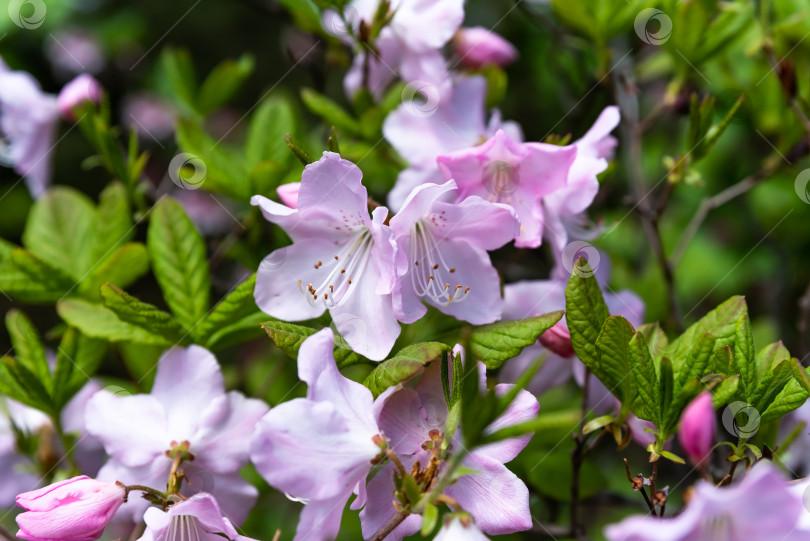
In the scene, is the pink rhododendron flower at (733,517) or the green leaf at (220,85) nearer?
the pink rhododendron flower at (733,517)

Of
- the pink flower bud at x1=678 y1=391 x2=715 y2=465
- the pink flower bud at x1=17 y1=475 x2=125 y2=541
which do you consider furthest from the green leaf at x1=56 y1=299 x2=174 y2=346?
the pink flower bud at x1=678 y1=391 x2=715 y2=465

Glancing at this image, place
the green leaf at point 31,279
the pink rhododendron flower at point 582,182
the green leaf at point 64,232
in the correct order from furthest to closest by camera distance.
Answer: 1. the green leaf at point 64,232
2. the green leaf at point 31,279
3. the pink rhododendron flower at point 582,182

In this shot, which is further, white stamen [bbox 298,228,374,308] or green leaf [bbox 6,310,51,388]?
green leaf [bbox 6,310,51,388]

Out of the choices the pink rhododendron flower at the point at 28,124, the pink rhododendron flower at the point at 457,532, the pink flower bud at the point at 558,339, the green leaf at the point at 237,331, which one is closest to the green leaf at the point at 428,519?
the pink rhododendron flower at the point at 457,532

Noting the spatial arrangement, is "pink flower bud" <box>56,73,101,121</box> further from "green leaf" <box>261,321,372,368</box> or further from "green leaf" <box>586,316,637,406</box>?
"green leaf" <box>586,316,637,406</box>

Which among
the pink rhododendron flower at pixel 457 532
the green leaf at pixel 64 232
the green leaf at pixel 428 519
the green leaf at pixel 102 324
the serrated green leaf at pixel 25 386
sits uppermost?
the green leaf at pixel 428 519

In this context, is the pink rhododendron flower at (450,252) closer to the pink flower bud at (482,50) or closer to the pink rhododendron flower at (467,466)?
the pink rhododendron flower at (467,466)
